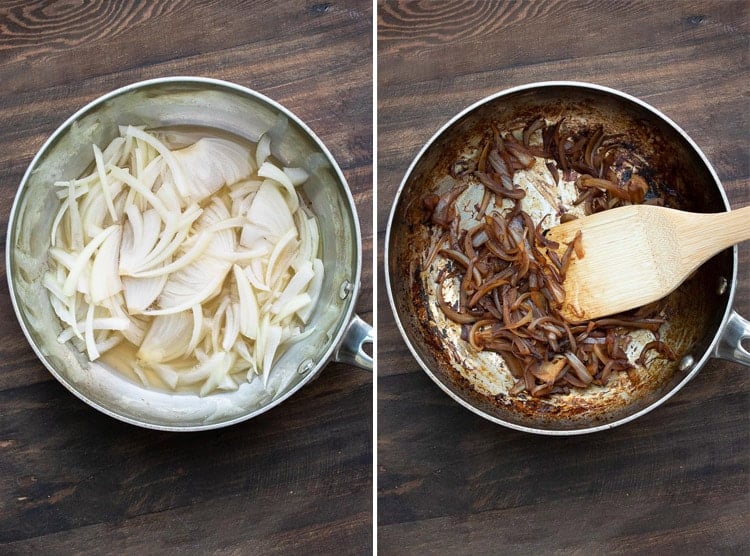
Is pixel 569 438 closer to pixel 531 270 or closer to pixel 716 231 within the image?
pixel 531 270

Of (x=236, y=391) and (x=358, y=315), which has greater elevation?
(x=358, y=315)

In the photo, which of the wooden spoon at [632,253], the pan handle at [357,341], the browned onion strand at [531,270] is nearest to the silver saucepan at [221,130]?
the pan handle at [357,341]

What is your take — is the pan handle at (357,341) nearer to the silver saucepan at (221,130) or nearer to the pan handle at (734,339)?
the silver saucepan at (221,130)

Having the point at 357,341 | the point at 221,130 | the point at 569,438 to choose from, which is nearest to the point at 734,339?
the point at 569,438

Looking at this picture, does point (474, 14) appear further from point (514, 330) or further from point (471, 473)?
point (471, 473)

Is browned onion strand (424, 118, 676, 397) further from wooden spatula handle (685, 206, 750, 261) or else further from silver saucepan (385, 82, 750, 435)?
wooden spatula handle (685, 206, 750, 261)

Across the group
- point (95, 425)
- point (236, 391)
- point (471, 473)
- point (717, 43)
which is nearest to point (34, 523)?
point (95, 425)
